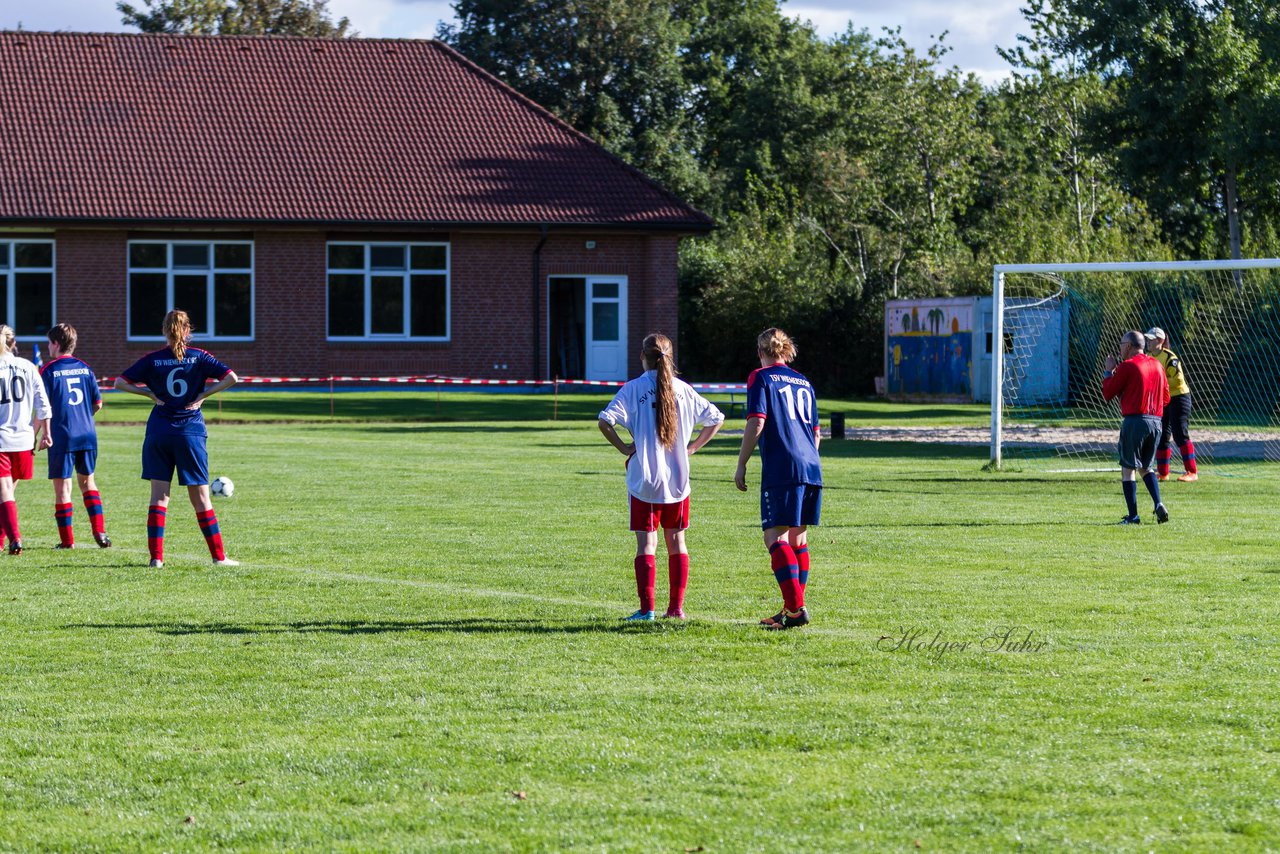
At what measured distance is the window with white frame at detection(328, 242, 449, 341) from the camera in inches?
1561

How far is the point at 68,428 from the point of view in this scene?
13125 mm

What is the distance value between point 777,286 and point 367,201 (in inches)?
421

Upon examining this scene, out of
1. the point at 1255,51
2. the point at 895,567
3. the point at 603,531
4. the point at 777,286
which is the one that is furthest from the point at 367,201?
the point at 895,567

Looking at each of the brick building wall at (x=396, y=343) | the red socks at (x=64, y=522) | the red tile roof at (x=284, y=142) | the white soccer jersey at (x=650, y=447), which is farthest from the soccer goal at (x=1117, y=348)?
the white soccer jersey at (x=650, y=447)

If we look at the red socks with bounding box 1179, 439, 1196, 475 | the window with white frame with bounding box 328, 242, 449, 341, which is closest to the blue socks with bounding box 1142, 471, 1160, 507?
the red socks with bounding box 1179, 439, 1196, 475

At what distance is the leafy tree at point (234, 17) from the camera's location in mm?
58812

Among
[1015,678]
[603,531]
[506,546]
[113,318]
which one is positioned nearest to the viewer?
[1015,678]

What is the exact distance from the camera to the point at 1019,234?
42531 mm

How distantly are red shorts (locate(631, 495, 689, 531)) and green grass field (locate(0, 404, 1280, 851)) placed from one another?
58 centimetres

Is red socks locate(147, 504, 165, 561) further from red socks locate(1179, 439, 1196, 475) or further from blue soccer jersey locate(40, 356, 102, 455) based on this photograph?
red socks locate(1179, 439, 1196, 475)

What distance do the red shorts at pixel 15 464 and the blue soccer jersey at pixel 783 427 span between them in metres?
6.31

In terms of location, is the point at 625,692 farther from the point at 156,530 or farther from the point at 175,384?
the point at 156,530

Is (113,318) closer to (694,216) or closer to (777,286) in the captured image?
(694,216)

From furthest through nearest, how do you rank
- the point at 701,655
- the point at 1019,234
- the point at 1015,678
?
the point at 1019,234
the point at 701,655
the point at 1015,678
